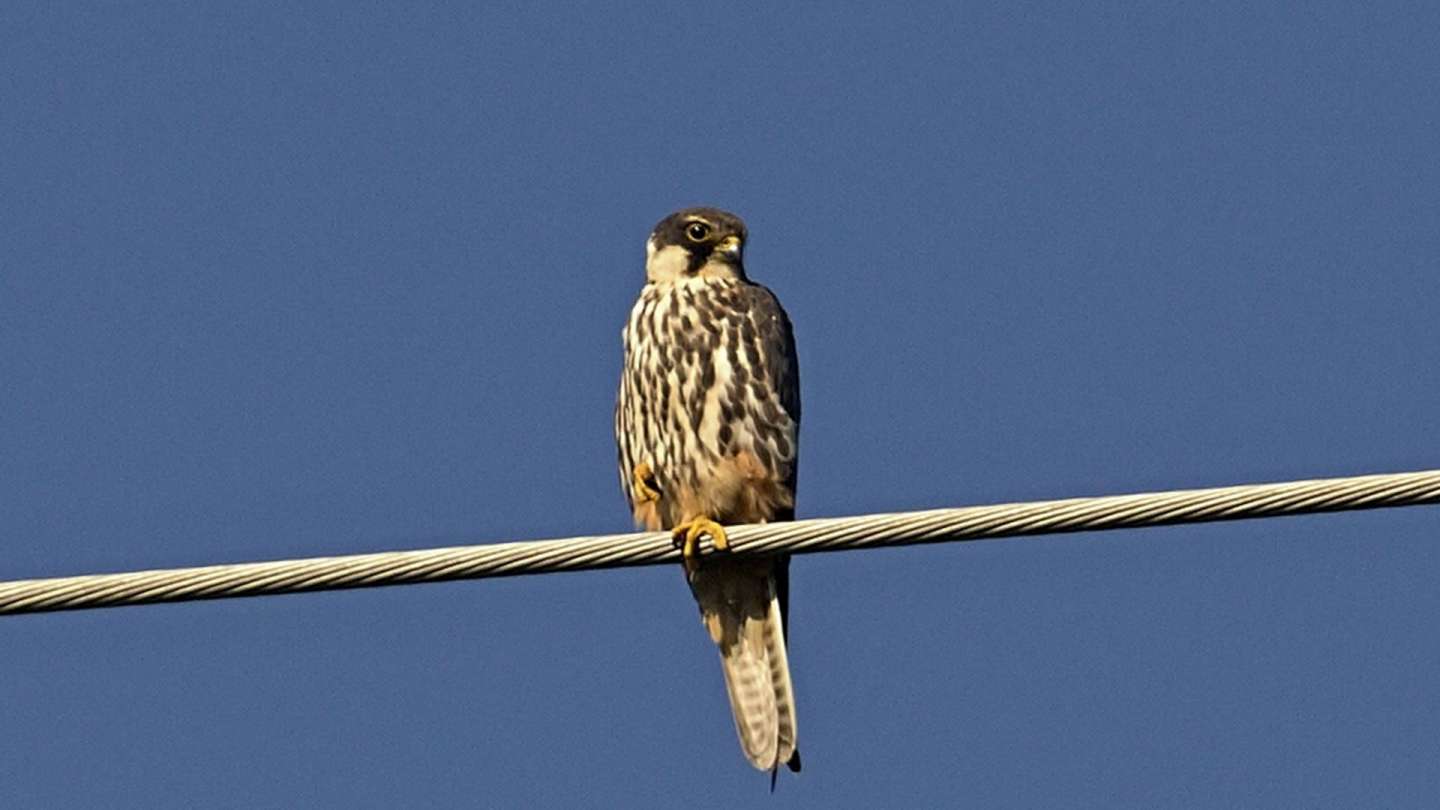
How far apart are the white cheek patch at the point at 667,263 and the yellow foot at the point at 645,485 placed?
75 centimetres

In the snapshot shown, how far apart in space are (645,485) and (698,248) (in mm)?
932

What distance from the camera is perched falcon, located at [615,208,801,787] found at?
8.17m

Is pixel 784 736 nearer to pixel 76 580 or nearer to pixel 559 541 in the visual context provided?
pixel 559 541

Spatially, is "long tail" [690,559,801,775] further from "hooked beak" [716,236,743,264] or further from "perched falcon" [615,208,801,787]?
"hooked beak" [716,236,743,264]

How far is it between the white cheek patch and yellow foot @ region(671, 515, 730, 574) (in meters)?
1.34

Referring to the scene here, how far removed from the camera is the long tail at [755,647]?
8312 millimetres

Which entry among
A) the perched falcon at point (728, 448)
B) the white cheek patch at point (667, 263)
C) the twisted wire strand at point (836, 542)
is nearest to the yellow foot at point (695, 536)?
the perched falcon at point (728, 448)

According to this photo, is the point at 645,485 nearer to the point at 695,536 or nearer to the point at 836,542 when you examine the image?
the point at 695,536

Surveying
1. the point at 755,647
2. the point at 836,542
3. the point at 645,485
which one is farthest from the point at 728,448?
the point at 836,542

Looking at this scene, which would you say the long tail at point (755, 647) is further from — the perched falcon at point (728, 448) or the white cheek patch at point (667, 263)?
the white cheek patch at point (667, 263)

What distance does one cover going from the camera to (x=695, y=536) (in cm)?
733

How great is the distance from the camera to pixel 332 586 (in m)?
6.09

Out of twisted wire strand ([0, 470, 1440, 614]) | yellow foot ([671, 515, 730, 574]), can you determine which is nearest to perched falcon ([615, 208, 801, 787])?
yellow foot ([671, 515, 730, 574])

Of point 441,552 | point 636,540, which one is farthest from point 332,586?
point 636,540
